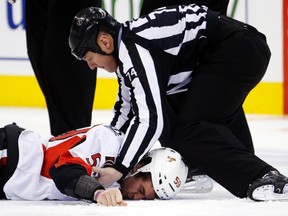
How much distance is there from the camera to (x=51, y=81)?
3836mm

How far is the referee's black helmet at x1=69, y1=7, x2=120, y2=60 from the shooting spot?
305 centimetres

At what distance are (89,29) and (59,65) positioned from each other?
0.78 meters

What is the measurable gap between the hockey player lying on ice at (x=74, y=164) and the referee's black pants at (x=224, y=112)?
117 mm

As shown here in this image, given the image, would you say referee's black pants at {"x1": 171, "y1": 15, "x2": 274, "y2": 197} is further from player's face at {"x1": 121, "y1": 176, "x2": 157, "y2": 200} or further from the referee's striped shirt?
player's face at {"x1": 121, "y1": 176, "x2": 157, "y2": 200}

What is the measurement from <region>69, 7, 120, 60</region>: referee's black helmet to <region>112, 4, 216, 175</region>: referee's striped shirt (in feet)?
0.18

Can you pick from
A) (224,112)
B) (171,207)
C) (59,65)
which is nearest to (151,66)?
(224,112)

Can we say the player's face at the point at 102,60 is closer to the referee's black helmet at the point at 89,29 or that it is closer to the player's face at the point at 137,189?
the referee's black helmet at the point at 89,29

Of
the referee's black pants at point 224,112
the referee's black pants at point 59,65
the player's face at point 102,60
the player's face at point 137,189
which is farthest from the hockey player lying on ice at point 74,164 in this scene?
the referee's black pants at point 59,65

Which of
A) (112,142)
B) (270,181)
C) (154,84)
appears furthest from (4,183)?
(270,181)

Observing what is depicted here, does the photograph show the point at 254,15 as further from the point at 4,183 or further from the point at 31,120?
the point at 4,183

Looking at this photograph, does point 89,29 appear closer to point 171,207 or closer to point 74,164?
point 74,164

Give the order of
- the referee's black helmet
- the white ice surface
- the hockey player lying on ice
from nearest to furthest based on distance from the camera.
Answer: the white ice surface < the hockey player lying on ice < the referee's black helmet

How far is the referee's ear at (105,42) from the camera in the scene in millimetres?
3062

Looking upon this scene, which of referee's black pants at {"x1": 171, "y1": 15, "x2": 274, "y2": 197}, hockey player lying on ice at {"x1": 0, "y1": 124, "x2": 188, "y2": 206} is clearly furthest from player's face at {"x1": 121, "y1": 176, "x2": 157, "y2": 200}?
referee's black pants at {"x1": 171, "y1": 15, "x2": 274, "y2": 197}
